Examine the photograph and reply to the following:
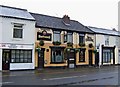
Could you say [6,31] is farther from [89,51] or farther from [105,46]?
[105,46]

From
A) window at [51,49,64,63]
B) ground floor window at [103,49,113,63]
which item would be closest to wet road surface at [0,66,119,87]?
window at [51,49,64,63]

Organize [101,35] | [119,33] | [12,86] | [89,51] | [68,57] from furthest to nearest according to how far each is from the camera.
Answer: [119,33], [101,35], [89,51], [68,57], [12,86]

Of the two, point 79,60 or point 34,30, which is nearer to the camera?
point 34,30

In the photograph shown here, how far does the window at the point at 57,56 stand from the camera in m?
40.2

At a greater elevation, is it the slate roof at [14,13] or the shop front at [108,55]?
the slate roof at [14,13]

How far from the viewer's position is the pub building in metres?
38.2

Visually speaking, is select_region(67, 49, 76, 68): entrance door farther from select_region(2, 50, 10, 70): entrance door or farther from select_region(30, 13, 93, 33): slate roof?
select_region(2, 50, 10, 70): entrance door

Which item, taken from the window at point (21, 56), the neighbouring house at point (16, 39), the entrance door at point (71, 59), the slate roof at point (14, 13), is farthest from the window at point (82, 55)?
the slate roof at point (14, 13)

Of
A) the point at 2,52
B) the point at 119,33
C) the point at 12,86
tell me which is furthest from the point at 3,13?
the point at 119,33

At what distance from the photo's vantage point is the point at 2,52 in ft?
110

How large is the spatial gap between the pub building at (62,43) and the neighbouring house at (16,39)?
3.99ft

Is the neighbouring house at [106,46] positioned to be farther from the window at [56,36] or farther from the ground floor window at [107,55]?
the window at [56,36]

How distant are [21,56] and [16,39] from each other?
88.4 inches

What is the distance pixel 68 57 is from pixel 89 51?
5814 mm
